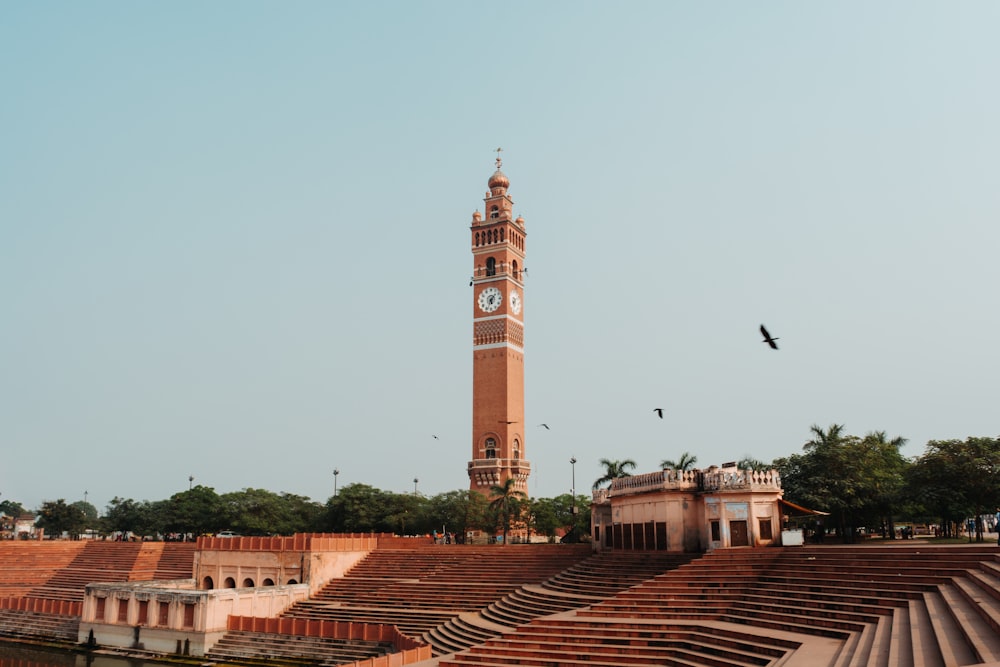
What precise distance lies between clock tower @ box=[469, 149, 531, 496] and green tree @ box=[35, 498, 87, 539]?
163 ft

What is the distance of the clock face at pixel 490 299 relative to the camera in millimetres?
82750

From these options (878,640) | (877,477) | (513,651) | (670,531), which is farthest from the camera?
(877,477)

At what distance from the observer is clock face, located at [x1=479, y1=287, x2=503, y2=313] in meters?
82.8

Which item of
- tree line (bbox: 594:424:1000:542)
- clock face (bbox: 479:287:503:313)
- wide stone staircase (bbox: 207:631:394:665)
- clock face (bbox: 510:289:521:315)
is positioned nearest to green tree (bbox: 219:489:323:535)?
clock face (bbox: 479:287:503:313)

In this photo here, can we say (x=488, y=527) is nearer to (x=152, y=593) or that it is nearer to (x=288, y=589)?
(x=288, y=589)

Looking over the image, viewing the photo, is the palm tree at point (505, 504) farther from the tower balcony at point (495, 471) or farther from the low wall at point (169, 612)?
the low wall at point (169, 612)

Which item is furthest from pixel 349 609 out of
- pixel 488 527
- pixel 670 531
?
pixel 488 527

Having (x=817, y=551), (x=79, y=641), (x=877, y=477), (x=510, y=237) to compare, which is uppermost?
(x=510, y=237)

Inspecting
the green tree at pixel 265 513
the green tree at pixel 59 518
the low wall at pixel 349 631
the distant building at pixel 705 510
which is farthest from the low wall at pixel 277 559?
the green tree at pixel 59 518

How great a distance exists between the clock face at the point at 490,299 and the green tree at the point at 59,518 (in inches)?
2121

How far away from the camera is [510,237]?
84.7m

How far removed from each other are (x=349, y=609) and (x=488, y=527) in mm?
27720

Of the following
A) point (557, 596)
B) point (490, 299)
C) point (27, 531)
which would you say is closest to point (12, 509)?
point (27, 531)

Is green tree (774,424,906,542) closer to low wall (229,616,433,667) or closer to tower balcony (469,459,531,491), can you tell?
low wall (229,616,433,667)
